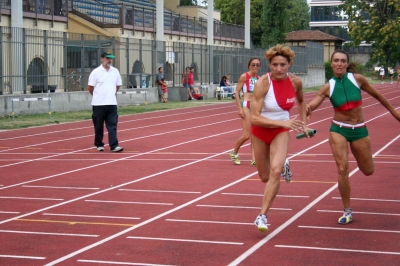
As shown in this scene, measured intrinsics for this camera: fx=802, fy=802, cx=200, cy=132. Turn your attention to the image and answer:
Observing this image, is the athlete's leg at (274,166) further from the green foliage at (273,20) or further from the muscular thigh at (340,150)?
the green foliage at (273,20)

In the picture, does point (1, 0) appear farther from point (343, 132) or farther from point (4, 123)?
point (343, 132)

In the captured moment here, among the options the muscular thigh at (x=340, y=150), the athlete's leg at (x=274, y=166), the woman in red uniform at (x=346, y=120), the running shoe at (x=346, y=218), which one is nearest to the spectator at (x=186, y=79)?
the woman in red uniform at (x=346, y=120)

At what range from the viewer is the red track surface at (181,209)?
7.19m

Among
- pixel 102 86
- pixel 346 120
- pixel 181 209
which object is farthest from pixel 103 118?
pixel 346 120

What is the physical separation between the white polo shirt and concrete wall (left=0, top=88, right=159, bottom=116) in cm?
1002

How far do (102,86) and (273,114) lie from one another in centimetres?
812

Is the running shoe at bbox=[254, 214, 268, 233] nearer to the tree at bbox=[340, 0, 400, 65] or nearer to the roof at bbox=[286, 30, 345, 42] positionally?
the tree at bbox=[340, 0, 400, 65]

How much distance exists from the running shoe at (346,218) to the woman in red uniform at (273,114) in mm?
821

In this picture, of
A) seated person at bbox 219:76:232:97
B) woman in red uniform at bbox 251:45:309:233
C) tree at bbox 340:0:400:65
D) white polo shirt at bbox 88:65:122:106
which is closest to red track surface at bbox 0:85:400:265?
woman in red uniform at bbox 251:45:309:233

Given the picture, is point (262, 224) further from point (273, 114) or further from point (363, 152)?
point (363, 152)

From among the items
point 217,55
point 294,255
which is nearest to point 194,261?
point 294,255

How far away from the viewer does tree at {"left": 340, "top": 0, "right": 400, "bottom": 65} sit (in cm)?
8675

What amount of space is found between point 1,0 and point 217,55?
50.7 ft

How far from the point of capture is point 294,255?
7.06 meters
